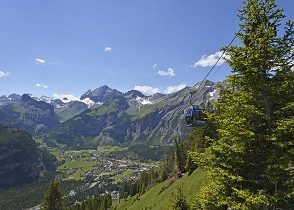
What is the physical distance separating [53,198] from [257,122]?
255 feet

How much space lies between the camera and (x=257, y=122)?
2289 centimetres

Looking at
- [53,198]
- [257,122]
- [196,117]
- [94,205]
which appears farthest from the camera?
[94,205]

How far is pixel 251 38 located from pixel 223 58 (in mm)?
2108

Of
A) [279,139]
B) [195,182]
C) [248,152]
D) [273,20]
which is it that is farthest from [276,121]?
[195,182]

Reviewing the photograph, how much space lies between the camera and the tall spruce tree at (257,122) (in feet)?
70.8

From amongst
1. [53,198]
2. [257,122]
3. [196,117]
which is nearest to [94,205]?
[53,198]

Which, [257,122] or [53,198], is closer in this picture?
[257,122]

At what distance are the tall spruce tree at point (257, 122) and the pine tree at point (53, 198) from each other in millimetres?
73433

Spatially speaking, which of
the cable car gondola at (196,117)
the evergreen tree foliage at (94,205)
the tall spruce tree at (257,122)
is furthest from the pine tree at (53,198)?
the tall spruce tree at (257,122)

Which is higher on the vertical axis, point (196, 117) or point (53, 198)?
point (196, 117)

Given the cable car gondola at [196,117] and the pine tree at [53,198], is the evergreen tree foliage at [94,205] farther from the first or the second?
the cable car gondola at [196,117]

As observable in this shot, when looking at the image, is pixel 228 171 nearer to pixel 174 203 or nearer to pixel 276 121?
pixel 276 121

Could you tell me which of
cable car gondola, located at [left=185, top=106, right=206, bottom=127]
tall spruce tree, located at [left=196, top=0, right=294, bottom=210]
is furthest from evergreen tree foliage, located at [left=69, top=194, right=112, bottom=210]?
tall spruce tree, located at [left=196, top=0, right=294, bottom=210]

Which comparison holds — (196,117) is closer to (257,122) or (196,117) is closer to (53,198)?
(257,122)
